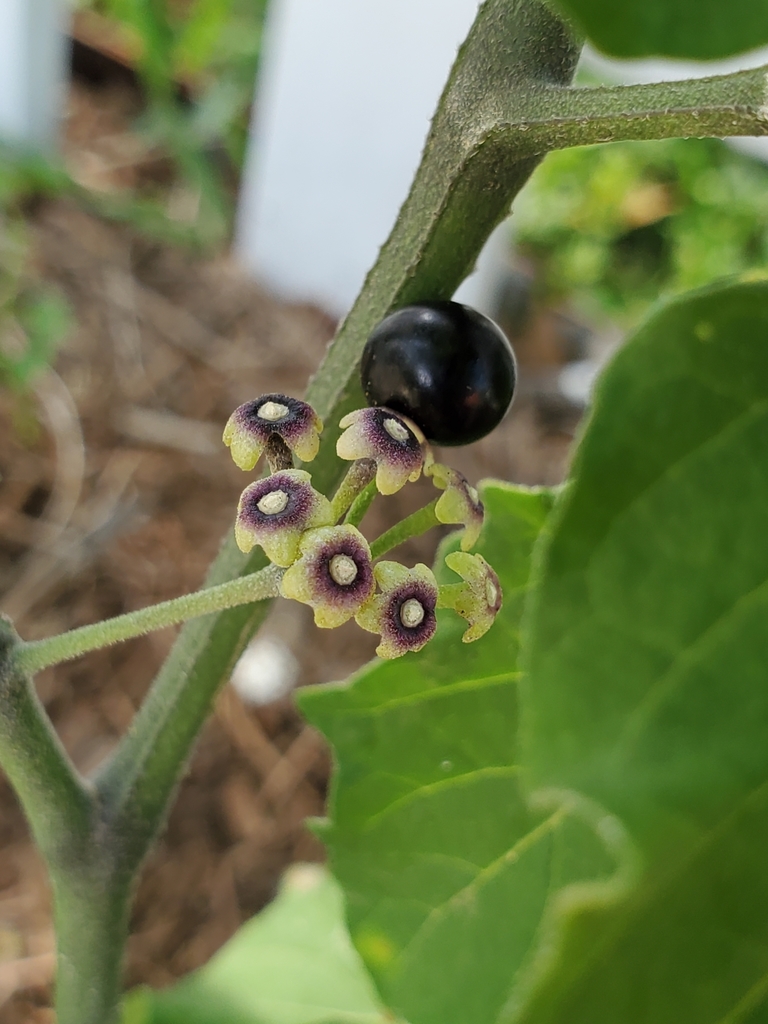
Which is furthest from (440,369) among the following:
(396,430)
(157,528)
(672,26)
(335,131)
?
(335,131)

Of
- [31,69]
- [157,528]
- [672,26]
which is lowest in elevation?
[157,528]

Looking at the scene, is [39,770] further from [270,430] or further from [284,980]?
[284,980]

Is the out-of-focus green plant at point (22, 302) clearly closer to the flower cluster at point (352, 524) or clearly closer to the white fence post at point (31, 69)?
the white fence post at point (31, 69)

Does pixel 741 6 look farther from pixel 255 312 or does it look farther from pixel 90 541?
pixel 255 312

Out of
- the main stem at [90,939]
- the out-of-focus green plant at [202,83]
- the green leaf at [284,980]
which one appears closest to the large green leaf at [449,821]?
the main stem at [90,939]

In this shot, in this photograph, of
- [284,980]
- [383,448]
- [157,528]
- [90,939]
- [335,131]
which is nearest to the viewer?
[383,448]

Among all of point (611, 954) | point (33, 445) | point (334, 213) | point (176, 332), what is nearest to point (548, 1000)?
point (611, 954)
